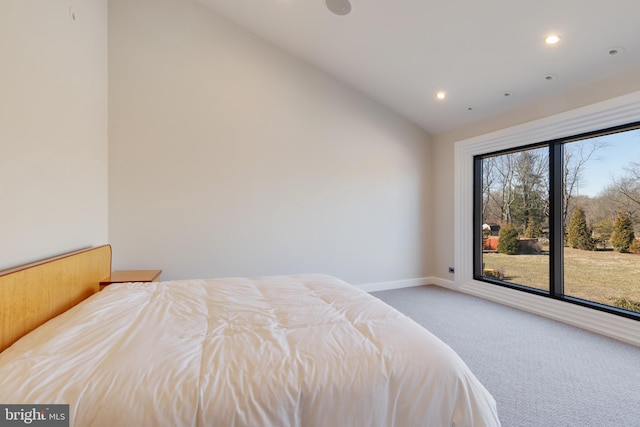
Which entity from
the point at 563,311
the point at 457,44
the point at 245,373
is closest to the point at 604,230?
the point at 563,311

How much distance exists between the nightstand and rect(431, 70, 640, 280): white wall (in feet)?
12.2

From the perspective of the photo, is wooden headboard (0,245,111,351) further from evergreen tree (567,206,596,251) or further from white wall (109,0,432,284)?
evergreen tree (567,206,596,251)

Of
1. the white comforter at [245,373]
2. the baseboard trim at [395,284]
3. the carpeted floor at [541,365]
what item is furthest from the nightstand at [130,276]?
the carpeted floor at [541,365]

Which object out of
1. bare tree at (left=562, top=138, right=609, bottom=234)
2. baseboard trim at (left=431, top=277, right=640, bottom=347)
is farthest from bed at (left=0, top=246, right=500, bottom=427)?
bare tree at (left=562, top=138, right=609, bottom=234)

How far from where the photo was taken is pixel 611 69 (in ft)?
8.66

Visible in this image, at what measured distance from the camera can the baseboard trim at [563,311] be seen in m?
2.64

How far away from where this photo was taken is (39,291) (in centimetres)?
155

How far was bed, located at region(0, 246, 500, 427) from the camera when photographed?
904 mm

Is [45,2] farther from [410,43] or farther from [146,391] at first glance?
[410,43]

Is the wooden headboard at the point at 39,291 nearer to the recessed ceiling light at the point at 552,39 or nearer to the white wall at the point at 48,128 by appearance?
the white wall at the point at 48,128

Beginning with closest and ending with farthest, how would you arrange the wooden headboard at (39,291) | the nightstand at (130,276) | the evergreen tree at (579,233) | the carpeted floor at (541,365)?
the wooden headboard at (39,291) → the carpeted floor at (541,365) → the nightstand at (130,276) → the evergreen tree at (579,233)

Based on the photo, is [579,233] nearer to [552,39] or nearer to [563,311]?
[563,311]

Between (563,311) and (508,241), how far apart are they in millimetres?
977

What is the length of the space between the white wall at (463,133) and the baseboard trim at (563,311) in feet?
1.78
